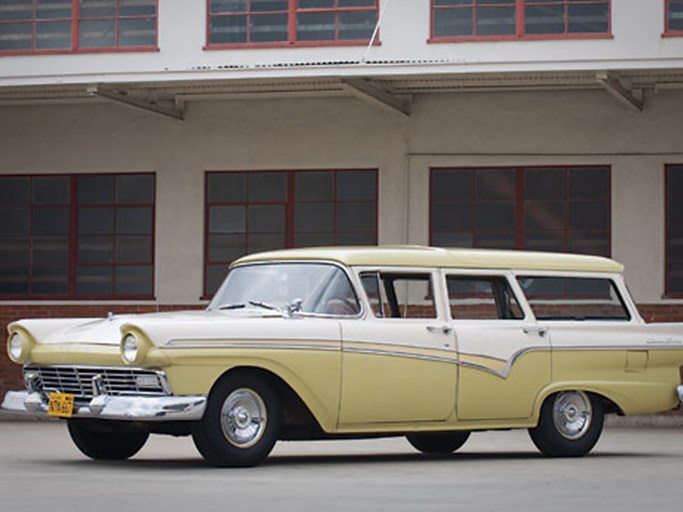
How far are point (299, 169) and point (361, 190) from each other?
34.4 inches

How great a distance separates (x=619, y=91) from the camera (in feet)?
67.5

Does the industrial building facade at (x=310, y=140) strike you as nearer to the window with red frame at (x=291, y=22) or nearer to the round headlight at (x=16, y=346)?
the window with red frame at (x=291, y=22)

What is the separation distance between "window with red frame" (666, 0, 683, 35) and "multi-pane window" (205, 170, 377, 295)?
4294 millimetres

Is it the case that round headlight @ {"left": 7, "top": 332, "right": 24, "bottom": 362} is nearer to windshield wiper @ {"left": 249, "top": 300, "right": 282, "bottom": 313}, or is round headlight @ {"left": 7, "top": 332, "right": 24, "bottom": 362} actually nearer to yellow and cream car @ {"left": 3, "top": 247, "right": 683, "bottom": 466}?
yellow and cream car @ {"left": 3, "top": 247, "right": 683, "bottom": 466}

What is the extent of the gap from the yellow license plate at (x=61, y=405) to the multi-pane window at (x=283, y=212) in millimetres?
9673

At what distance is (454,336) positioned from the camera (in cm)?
1347

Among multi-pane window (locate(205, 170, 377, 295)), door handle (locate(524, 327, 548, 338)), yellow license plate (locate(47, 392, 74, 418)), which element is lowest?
yellow license plate (locate(47, 392, 74, 418))

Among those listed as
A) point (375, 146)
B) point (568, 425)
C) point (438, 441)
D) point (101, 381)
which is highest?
point (375, 146)

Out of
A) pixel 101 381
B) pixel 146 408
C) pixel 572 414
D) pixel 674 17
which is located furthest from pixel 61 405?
pixel 674 17

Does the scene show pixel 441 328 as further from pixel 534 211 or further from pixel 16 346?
pixel 534 211

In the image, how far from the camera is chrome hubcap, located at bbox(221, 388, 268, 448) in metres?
12.2

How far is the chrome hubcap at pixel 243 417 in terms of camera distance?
1216cm

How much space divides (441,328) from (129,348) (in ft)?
8.87

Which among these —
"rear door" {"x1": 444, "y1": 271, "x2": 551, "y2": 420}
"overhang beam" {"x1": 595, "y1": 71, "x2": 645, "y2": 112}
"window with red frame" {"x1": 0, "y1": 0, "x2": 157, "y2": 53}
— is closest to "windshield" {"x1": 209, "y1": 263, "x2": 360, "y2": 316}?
"rear door" {"x1": 444, "y1": 271, "x2": 551, "y2": 420}
